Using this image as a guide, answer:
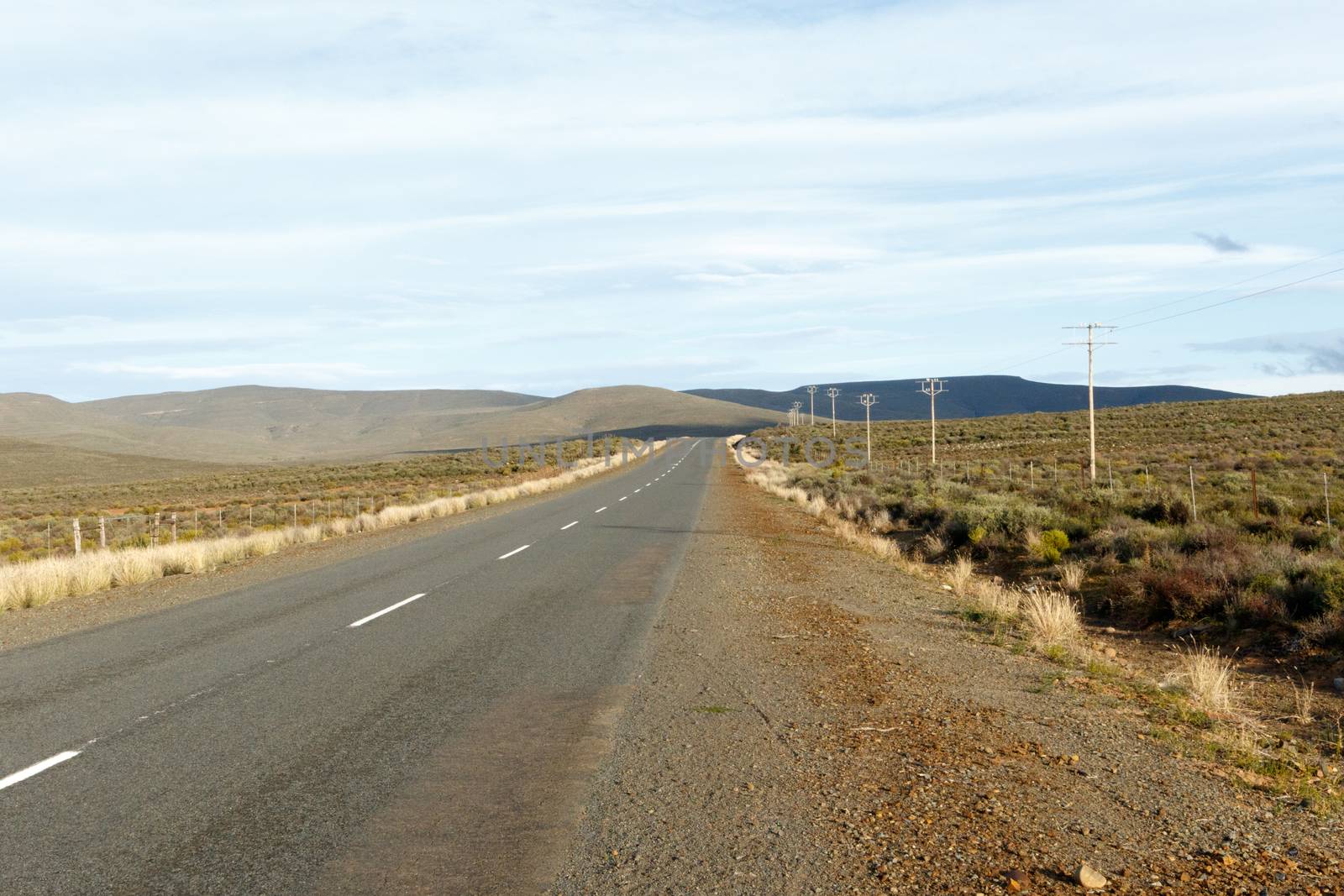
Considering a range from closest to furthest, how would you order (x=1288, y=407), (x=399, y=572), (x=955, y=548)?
1. (x=399, y=572)
2. (x=955, y=548)
3. (x=1288, y=407)

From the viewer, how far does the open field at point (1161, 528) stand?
39.8 feet

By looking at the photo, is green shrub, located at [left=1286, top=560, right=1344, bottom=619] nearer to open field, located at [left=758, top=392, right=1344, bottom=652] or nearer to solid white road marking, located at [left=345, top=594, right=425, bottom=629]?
open field, located at [left=758, top=392, right=1344, bottom=652]

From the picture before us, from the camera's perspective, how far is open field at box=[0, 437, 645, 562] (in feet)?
107

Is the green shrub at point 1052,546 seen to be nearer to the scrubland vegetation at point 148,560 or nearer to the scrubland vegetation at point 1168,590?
the scrubland vegetation at point 1168,590

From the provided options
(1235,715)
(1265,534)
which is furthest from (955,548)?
(1235,715)

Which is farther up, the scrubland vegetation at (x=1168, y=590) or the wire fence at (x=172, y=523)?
the scrubland vegetation at (x=1168, y=590)

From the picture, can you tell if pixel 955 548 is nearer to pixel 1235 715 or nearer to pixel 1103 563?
pixel 1103 563

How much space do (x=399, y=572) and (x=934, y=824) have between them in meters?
12.0

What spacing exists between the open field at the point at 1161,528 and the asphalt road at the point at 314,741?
287 inches

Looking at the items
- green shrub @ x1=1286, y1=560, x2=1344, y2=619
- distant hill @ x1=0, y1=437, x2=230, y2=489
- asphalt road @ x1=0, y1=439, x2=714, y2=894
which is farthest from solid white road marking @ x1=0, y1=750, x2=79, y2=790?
distant hill @ x1=0, y1=437, x2=230, y2=489

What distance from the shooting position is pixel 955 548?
20.5 m

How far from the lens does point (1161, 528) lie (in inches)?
727

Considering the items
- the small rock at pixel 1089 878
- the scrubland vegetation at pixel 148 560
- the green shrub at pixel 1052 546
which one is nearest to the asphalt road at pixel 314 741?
the small rock at pixel 1089 878

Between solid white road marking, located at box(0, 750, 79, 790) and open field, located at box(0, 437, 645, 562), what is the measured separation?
2187 cm
